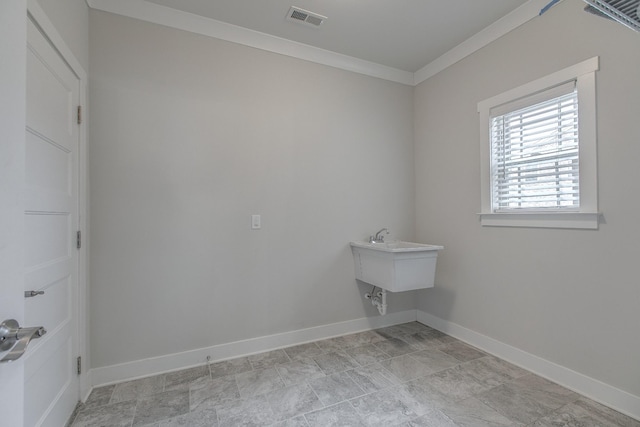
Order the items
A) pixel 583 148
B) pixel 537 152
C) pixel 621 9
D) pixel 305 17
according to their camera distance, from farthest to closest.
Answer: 1. pixel 305 17
2. pixel 537 152
3. pixel 583 148
4. pixel 621 9

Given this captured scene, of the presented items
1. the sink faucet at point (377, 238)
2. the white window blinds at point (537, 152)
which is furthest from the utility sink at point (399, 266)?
the white window blinds at point (537, 152)

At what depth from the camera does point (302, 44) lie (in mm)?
2727

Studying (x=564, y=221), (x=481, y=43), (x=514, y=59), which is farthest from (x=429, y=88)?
(x=564, y=221)

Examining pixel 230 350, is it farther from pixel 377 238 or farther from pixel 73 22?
pixel 73 22

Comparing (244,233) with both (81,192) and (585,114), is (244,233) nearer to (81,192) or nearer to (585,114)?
(81,192)

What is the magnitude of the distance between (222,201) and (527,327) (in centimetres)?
260

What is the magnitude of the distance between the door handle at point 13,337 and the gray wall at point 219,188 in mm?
1693

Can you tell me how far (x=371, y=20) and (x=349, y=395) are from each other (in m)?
2.84

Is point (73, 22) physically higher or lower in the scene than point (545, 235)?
higher

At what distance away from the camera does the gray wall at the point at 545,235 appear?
1754mm

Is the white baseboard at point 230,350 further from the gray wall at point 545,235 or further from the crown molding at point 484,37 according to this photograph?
the crown molding at point 484,37

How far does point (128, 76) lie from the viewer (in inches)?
85.0

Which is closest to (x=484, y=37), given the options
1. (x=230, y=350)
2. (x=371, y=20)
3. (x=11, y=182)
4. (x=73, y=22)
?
(x=371, y=20)

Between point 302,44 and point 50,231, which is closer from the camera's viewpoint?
point 50,231
